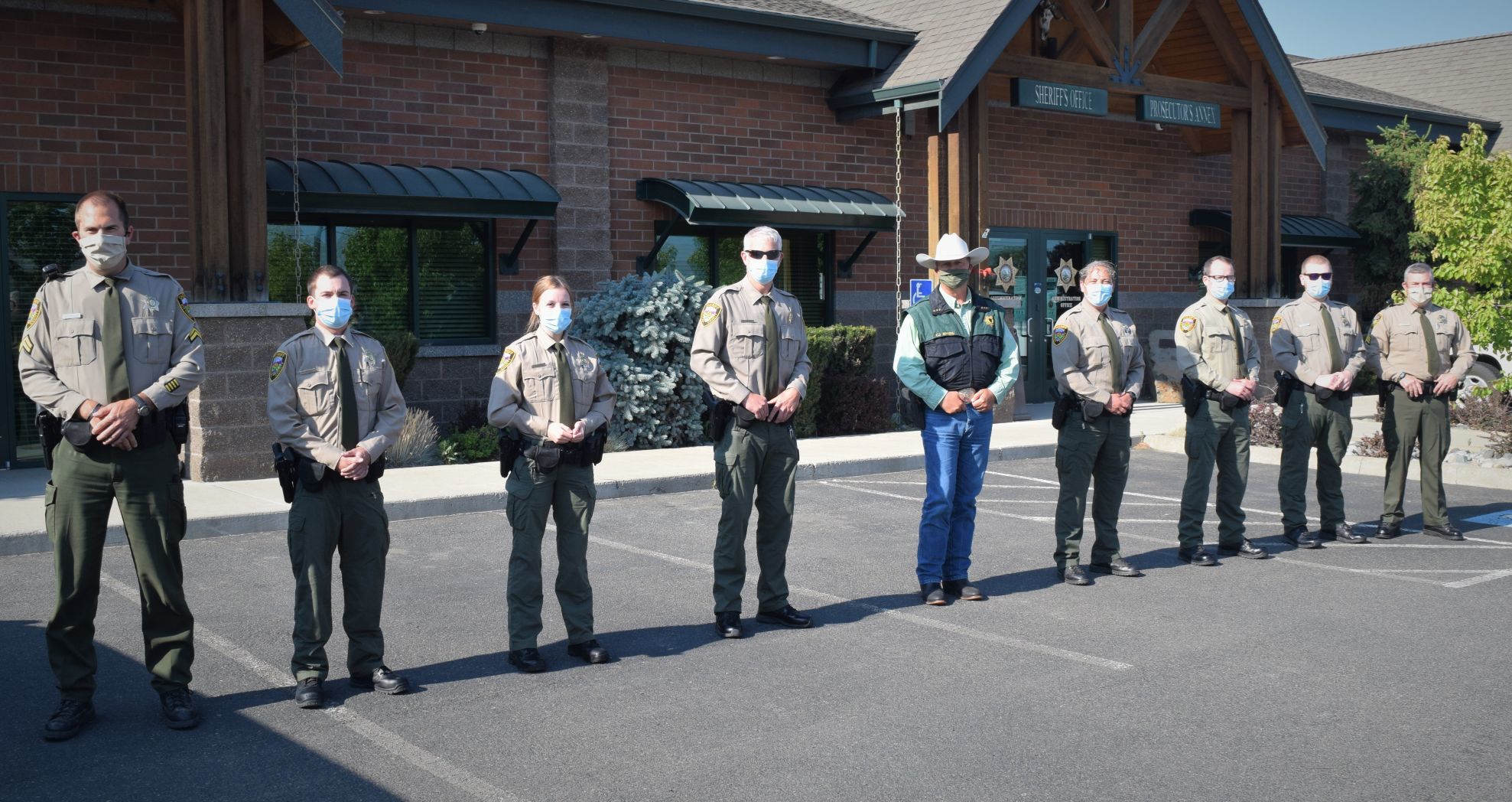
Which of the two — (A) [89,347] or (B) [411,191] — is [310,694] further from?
(B) [411,191]

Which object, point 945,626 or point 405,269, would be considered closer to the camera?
point 945,626

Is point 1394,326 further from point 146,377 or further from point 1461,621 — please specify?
point 146,377

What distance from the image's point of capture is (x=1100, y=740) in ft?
17.1

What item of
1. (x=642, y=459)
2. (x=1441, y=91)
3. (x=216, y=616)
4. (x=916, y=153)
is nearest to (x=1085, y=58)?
(x=916, y=153)

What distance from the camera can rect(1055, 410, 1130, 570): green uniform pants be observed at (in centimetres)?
826

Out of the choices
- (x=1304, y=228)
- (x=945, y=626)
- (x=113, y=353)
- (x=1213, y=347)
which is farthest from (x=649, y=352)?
(x=1304, y=228)

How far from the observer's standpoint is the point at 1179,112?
18547 millimetres

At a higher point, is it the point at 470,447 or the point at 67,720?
the point at 470,447

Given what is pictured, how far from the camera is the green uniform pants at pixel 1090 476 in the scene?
8.26m

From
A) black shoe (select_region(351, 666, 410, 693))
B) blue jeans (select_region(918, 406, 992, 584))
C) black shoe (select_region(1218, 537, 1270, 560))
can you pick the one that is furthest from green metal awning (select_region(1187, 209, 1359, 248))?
black shoe (select_region(351, 666, 410, 693))

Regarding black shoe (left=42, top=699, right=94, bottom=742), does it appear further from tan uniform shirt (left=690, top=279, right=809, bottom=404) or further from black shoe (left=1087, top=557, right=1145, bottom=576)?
black shoe (left=1087, top=557, right=1145, bottom=576)

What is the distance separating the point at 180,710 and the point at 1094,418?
207 inches

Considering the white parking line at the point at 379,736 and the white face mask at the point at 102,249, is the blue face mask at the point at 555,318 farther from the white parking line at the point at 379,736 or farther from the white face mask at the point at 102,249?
the white parking line at the point at 379,736

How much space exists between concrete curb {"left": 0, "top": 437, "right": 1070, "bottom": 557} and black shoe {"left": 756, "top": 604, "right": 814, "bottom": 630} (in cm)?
392
